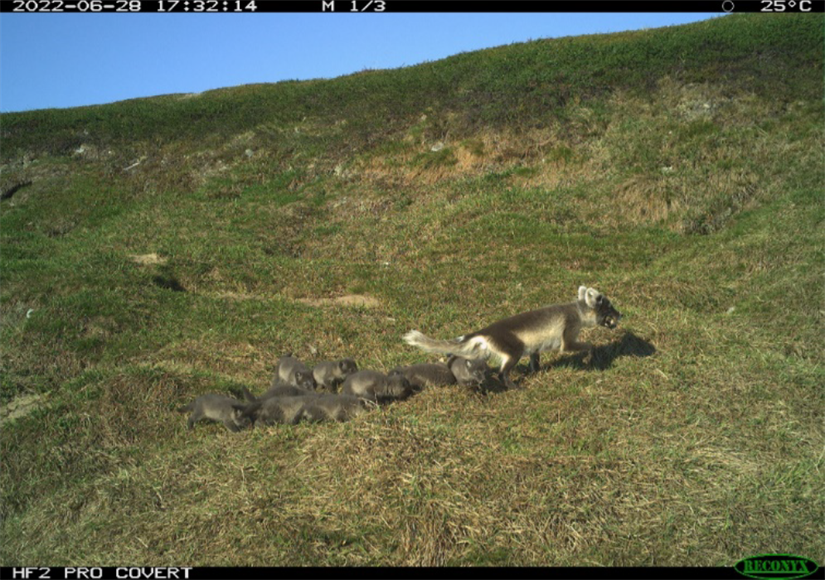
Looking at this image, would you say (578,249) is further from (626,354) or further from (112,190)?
(112,190)

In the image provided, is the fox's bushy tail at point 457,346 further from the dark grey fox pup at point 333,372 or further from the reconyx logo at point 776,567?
the reconyx logo at point 776,567

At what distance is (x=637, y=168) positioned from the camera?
17.8 m

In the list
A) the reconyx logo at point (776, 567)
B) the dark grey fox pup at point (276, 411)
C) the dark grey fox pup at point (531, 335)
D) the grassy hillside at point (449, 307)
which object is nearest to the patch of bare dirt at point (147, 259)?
the grassy hillside at point (449, 307)

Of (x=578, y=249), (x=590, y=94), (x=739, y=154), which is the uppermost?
(x=590, y=94)

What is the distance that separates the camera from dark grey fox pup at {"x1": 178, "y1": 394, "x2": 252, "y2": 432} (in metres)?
7.25

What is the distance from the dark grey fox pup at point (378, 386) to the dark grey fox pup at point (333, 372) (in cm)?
57

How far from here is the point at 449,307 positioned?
37.9 ft

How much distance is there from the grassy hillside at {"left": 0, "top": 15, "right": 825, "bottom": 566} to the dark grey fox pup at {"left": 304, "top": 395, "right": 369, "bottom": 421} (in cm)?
36

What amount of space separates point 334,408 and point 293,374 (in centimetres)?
154

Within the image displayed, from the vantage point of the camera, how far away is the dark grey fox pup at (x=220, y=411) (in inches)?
285

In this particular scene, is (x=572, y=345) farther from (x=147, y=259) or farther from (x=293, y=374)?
(x=147, y=259)

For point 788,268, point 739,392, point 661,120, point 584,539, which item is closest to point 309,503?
point 584,539

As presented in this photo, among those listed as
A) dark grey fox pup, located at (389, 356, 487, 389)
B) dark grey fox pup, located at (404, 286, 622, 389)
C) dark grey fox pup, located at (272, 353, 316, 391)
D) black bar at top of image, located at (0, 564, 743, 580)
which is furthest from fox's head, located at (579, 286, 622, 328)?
black bar at top of image, located at (0, 564, 743, 580)

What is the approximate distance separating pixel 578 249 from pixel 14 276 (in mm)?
10461
